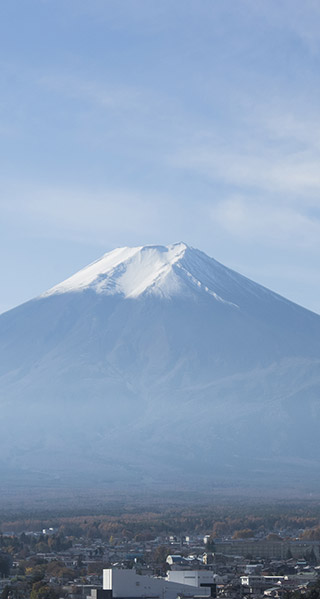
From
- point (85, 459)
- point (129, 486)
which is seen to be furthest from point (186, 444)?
point (129, 486)

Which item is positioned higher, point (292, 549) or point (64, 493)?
point (64, 493)

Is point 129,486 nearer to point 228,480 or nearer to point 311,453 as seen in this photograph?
point 228,480

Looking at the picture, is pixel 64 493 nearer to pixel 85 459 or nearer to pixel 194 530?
pixel 85 459

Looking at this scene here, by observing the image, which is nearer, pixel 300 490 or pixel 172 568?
pixel 172 568

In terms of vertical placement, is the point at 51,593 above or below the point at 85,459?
below

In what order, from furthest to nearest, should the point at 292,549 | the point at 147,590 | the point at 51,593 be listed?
the point at 292,549
the point at 51,593
the point at 147,590

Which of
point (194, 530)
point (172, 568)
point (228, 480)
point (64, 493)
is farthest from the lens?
point (228, 480)

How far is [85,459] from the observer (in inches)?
7372

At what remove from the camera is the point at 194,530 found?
4451 inches

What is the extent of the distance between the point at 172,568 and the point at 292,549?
21329 millimetres

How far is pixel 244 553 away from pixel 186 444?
101811mm

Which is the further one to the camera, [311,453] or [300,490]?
[311,453]

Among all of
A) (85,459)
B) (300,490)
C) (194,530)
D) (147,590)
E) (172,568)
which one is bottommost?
(147,590)

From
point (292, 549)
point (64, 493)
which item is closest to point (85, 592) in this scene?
point (292, 549)
